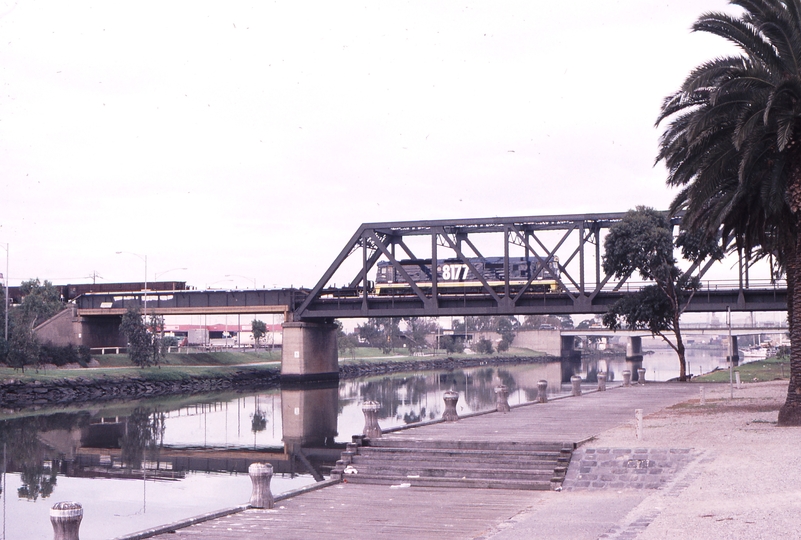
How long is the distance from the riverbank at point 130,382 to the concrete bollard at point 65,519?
52.1 m

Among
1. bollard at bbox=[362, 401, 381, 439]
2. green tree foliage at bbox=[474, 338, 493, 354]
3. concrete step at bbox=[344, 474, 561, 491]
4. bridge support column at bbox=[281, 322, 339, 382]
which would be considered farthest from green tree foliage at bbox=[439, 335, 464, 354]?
concrete step at bbox=[344, 474, 561, 491]

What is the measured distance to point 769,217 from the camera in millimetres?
29922

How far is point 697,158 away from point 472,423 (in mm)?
12560

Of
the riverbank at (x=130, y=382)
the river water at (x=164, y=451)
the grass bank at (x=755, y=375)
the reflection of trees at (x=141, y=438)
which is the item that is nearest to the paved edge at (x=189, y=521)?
the river water at (x=164, y=451)

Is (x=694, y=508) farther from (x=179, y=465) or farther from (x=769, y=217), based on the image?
(x=179, y=465)

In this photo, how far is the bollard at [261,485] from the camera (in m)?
19.8

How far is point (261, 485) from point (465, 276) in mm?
70448

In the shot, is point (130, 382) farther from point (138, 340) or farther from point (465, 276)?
point (465, 276)

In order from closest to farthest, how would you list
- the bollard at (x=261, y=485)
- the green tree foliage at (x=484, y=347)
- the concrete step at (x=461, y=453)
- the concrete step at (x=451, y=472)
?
the bollard at (x=261, y=485), the concrete step at (x=451, y=472), the concrete step at (x=461, y=453), the green tree foliage at (x=484, y=347)

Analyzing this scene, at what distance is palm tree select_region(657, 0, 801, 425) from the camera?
2656 cm

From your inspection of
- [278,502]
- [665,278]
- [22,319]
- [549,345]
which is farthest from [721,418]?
[549,345]

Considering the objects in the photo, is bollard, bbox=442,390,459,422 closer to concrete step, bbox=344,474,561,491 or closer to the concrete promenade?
the concrete promenade

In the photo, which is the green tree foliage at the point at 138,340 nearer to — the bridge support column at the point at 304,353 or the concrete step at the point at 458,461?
the bridge support column at the point at 304,353

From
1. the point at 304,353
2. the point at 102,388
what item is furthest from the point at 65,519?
the point at 304,353
